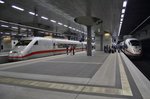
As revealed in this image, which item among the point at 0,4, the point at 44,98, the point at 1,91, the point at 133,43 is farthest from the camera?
the point at 133,43

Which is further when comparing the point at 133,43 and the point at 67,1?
the point at 133,43

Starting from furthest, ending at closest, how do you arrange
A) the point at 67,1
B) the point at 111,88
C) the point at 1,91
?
1. the point at 67,1
2. the point at 111,88
3. the point at 1,91

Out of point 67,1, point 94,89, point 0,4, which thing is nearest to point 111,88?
point 94,89

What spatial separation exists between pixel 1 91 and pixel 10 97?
2.56 ft

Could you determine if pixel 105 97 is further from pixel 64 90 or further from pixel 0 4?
pixel 0 4

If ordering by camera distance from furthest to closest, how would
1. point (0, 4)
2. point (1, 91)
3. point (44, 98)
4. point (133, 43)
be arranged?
point (133, 43) < point (0, 4) < point (1, 91) < point (44, 98)

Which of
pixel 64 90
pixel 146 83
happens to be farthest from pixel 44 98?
pixel 146 83

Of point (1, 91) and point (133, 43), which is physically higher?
point (133, 43)

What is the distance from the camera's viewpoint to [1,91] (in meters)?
5.26

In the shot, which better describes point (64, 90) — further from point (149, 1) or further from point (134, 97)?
point (149, 1)

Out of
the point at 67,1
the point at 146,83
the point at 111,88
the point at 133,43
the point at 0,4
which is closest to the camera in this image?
the point at 111,88

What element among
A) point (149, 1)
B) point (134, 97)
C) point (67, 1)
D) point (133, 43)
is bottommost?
point (134, 97)

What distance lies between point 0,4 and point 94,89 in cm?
1343

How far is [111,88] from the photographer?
18.4ft
